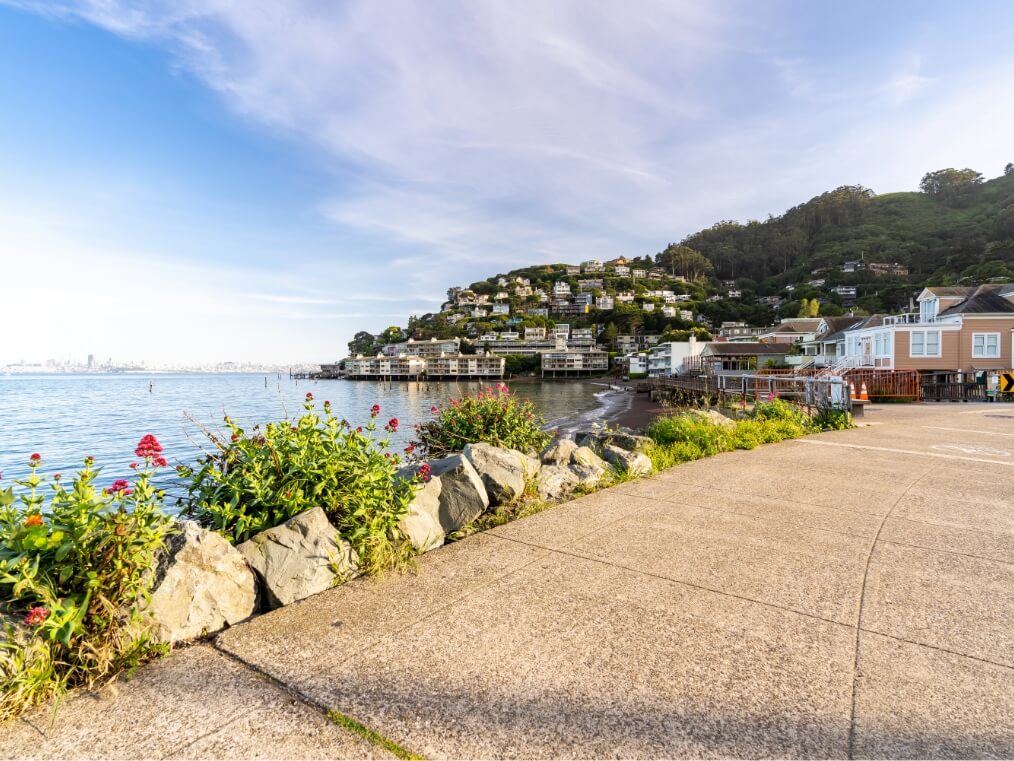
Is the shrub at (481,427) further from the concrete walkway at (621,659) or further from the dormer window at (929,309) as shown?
the dormer window at (929,309)

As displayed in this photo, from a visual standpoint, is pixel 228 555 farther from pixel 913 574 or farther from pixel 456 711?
pixel 913 574

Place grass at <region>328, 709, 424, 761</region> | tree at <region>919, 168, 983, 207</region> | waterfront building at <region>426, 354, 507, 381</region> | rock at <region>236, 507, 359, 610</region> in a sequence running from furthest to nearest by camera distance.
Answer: tree at <region>919, 168, 983, 207</region>
waterfront building at <region>426, 354, 507, 381</region>
rock at <region>236, 507, 359, 610</region>
grass at <region>328, 709, 424, 761</region>

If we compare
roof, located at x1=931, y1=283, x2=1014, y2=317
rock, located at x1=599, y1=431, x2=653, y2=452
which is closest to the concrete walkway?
rock, located at x1=599, y1=431, x2=653, y2=452

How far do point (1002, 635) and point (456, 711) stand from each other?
2892mm

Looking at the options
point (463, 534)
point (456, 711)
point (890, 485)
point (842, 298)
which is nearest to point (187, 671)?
point (456, 711)

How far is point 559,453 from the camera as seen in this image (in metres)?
6.59

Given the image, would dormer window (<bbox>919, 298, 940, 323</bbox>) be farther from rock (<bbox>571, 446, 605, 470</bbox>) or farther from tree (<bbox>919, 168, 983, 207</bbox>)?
tree (<bbox>919, 168, 983, 207</bbox>)

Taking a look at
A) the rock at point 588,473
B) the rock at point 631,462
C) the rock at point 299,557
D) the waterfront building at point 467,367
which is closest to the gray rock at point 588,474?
the rock at point 588,473

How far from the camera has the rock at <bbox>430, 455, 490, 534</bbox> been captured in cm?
448

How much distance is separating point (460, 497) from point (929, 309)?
3974 cm

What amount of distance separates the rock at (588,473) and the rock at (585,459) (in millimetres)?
83

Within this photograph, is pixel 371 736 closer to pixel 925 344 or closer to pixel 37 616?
pixel 37 616

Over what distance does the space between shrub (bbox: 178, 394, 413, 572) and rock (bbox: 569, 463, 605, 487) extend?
2628 millimetres

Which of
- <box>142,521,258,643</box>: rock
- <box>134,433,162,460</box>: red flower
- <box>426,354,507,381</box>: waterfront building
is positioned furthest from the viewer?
<box>426,354,507,381</box>: waterfront building
